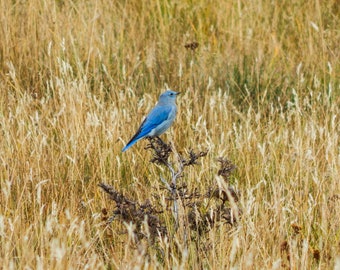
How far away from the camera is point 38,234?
11.3ft

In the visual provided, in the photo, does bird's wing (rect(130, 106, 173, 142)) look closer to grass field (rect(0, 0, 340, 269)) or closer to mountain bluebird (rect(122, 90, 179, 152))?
mountain bluebird (rect(122, 90, 179, 152))

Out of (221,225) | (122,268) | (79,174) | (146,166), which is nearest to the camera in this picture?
(122,268)

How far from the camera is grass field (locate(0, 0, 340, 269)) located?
3.31m

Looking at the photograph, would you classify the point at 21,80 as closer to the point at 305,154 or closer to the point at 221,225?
the point at 305,154

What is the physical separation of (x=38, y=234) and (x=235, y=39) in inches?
123

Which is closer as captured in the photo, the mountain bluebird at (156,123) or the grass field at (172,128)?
the grass field at (172,128)

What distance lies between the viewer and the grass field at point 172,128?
10.9ft

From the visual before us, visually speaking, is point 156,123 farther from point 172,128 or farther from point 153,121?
point 172,128

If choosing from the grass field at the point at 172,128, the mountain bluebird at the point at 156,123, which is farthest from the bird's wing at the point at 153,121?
the grass field at the point at 172,128

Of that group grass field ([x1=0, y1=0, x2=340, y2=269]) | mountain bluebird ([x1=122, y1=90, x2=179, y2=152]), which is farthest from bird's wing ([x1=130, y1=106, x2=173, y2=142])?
grass field ([x1=0, y1=0, x2=340, y2=269])

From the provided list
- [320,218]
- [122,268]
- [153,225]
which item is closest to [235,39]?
[320,218]

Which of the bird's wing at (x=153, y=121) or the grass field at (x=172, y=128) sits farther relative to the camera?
the bird's wing at (x=153, y=121)

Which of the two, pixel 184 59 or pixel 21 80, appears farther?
pixel 184 59

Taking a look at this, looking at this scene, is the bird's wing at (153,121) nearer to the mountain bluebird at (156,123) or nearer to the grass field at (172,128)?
the mountain bluebird at (156,123)
